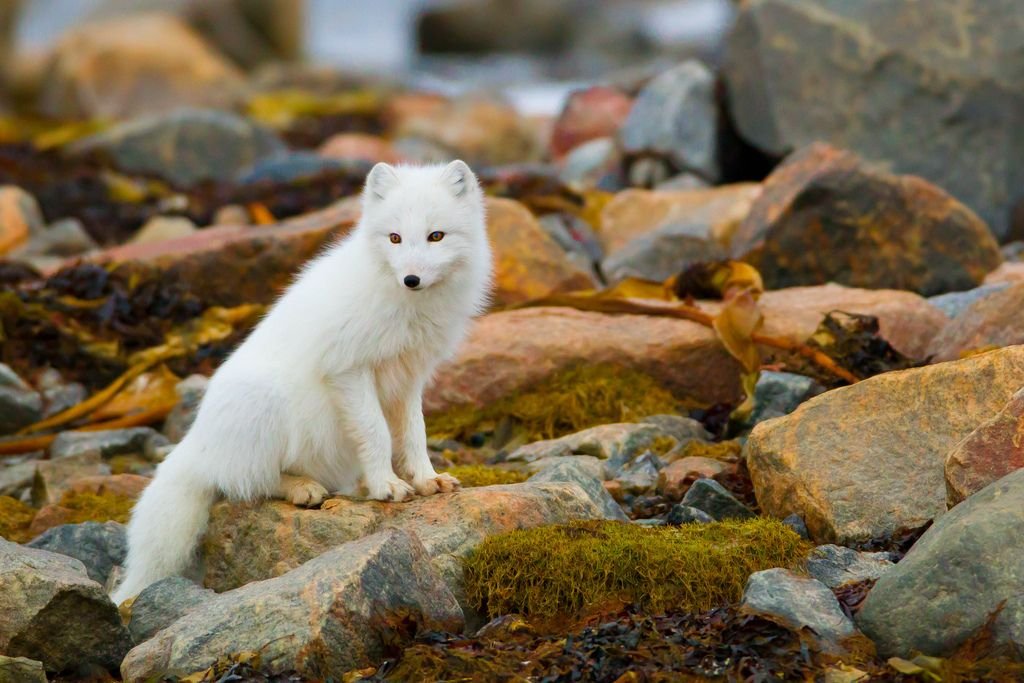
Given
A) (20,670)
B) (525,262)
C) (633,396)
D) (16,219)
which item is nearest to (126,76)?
(16,219)

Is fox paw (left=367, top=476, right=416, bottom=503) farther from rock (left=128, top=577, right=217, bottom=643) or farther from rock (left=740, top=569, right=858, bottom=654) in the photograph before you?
rock (left=740, top=569, right=858, bottom=654)

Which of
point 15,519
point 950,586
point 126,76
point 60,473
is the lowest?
point 126,76

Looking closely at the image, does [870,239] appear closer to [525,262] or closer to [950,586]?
[525,262]

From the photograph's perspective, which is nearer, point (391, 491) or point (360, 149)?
point (391, 491)

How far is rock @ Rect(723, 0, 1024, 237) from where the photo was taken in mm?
12617

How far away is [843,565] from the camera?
521 centimetres

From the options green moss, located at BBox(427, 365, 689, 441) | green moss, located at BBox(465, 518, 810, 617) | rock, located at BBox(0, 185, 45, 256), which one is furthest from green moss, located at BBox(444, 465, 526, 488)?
rock, located at BBox(0, 185, 45, 256)

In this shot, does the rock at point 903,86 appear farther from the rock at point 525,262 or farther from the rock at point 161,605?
the rock at point 161,605

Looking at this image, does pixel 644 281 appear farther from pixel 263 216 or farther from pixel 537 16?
pixel 537 16

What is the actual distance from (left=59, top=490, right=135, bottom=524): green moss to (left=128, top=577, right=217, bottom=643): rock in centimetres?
146

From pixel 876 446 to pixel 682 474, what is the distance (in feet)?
3.29

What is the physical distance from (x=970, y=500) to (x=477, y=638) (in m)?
1.82

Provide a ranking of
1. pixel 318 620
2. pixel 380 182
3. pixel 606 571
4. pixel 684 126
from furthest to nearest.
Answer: pixel 684 126, pixel 380 182, pixel 606 571, pixel 318 620

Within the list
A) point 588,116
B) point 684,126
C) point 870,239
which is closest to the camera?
point 870,239
